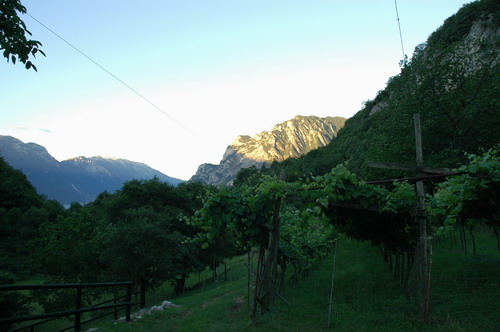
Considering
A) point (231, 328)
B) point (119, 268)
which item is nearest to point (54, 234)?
point (119, 268)

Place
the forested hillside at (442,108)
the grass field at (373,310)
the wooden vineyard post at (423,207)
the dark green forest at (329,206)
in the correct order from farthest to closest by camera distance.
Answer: the forested hillside at (442,108) → the dark green forest at (329,206) → the grass field at (373,310) → the wooden vineyard post at (423,207)

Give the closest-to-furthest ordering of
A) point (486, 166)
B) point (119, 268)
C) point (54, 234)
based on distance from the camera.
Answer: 1. point (486, 166)
2. point (119, 268)
3. point (54, 234)

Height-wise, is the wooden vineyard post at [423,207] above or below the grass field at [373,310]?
above

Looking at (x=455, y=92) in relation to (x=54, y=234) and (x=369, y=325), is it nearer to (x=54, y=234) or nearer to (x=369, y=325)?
(x=369, y=325)

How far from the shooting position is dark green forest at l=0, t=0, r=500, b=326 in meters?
7.43

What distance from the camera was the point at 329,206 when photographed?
8.57 meters

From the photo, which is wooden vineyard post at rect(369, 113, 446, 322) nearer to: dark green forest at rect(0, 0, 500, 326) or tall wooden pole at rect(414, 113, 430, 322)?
tall wooden pole at rect(414, 113, 430, 322)

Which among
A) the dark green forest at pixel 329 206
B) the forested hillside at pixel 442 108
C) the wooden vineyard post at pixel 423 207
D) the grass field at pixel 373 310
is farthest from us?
the forested hillside at pixel 442 108

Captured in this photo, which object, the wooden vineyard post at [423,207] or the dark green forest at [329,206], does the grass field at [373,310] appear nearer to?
the wooden vineyard post at [423,207]

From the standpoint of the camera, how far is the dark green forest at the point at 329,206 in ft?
24.4

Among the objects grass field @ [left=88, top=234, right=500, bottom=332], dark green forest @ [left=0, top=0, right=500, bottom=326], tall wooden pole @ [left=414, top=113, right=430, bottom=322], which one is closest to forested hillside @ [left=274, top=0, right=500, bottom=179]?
dark green forest @ [left=0, top=0, right=500, bottom=326]

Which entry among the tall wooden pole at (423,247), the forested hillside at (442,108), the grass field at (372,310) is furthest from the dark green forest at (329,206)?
the grass field at (372,310)

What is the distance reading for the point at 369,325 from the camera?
7277 millimetres

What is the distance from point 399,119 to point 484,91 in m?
3.85
